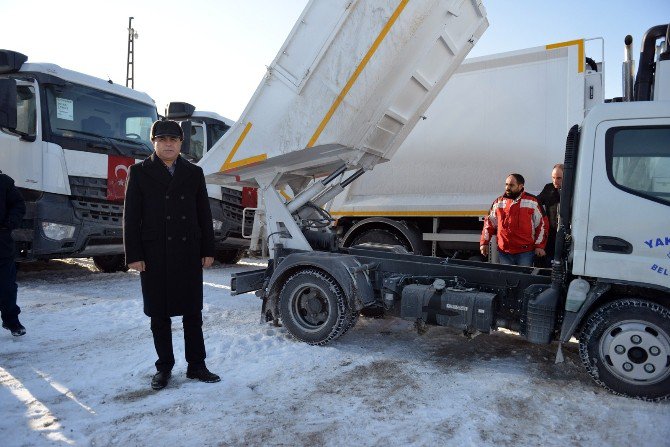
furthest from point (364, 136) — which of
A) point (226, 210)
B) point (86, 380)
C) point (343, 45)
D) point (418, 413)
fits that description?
point (226, 210)

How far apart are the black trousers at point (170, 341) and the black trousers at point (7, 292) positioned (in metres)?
2.04

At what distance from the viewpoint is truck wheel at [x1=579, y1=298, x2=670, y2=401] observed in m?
3.19

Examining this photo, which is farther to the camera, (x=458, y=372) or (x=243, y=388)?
(x=458, y=372)

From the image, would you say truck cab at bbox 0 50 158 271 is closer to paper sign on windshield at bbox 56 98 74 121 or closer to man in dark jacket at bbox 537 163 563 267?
paper sign on windshield at bbox 56 98 74 121

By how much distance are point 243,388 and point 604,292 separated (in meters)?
2.67

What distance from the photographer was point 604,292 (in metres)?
3.39

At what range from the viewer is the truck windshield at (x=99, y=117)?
21.9 feet

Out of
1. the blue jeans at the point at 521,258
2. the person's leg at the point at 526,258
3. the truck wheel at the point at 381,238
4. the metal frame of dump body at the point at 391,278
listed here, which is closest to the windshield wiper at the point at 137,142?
the truck wheel at the point at 381,238

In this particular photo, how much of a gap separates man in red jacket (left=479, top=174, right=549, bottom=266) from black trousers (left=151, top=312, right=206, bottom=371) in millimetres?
3182

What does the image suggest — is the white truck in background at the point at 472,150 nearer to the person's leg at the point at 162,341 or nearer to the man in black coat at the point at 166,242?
the man in black coat at the point at 166,242

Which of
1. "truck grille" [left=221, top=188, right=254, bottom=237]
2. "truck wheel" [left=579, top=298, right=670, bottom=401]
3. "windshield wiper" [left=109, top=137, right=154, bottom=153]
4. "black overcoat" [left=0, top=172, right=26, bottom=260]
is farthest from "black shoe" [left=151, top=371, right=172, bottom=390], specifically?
"truck grille" [left=221, top=188, right=254, bottom=237]

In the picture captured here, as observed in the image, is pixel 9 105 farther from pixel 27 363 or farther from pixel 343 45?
pixel 343 45

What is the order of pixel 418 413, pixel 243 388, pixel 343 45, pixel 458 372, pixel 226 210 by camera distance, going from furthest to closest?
pixel 226 210
pixel 343 45
pixel 458 372
pixel 243 388
pixel 418 413

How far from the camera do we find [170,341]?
3.48 m
